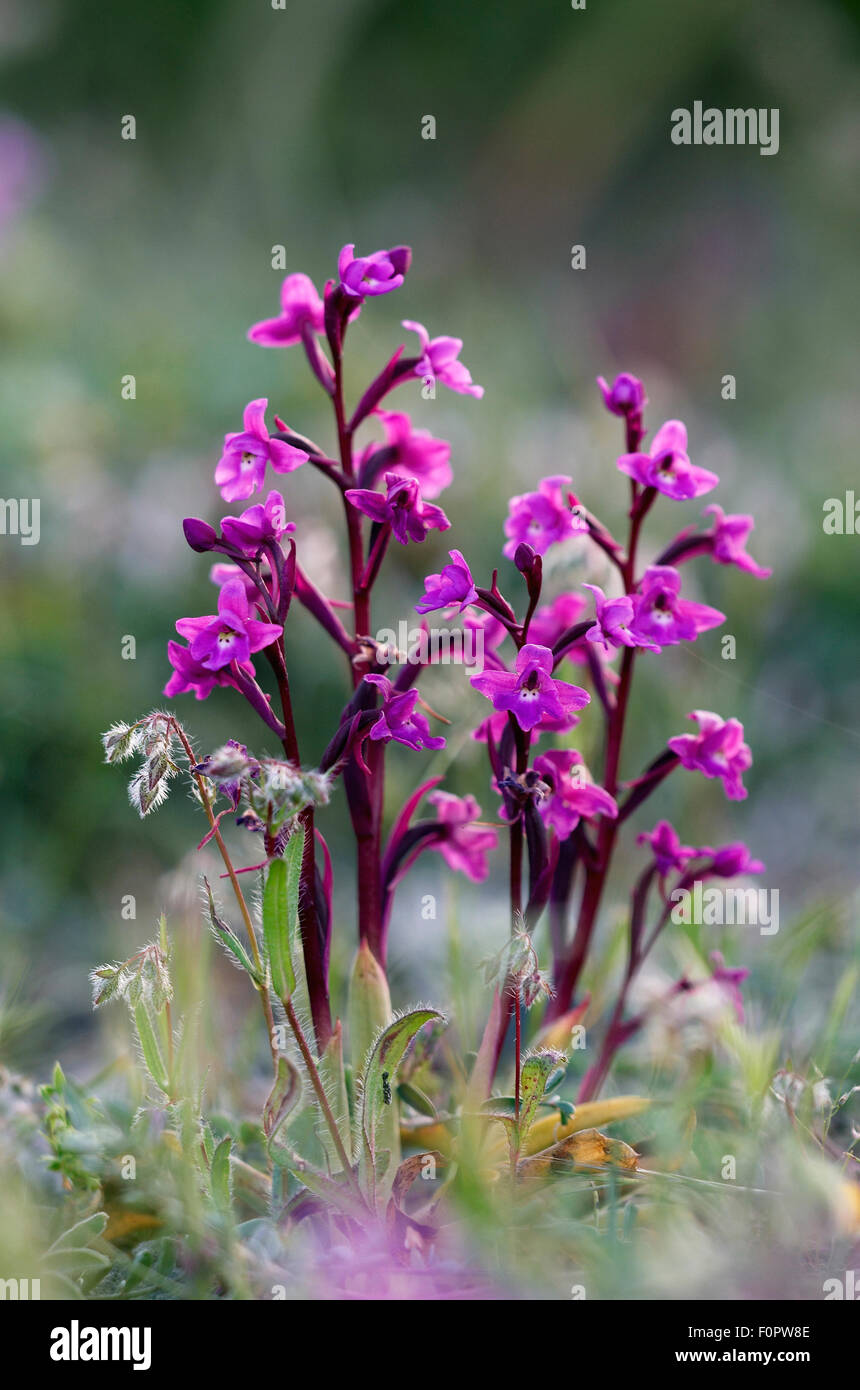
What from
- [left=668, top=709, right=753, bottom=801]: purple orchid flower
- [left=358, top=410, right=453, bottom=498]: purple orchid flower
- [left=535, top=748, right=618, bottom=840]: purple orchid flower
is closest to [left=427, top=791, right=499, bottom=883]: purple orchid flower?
[left=535, top=748, right=618, bottom=840]: purple orchid flower

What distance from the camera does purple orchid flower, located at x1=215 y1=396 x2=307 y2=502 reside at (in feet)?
3.58

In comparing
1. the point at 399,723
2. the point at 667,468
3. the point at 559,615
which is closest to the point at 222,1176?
the point at 399,723

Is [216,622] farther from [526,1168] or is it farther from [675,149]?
[675,149]

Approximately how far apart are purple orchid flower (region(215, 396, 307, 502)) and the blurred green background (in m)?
0.60

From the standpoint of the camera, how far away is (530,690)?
108 centimetres

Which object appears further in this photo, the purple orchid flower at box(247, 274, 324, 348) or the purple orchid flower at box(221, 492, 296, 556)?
the purple orchid flower at box(247, 274, 324, 348)

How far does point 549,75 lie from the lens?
590 cm

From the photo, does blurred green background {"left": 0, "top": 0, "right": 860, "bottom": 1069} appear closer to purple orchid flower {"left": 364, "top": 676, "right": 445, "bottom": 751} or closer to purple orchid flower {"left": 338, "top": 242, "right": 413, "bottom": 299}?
purple orchid flower {"left": 364, "top": 676, "right": 445, "bottom": 751}

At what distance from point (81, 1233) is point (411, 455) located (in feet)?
2.80
